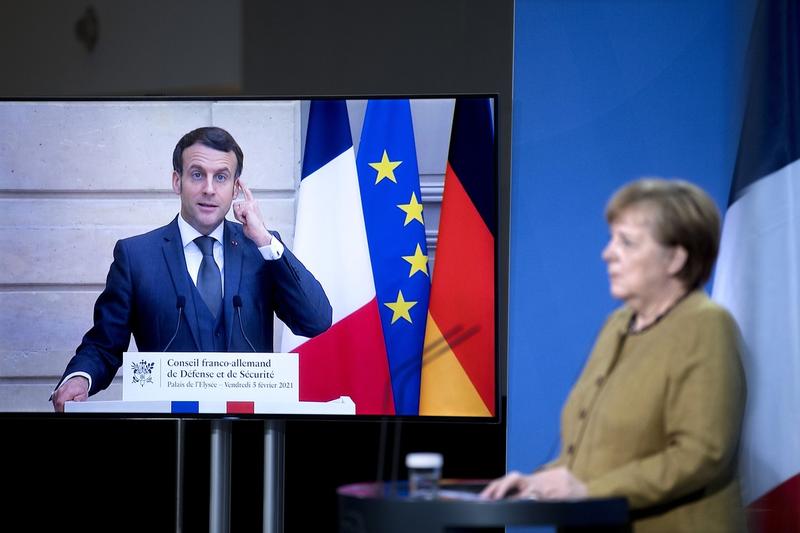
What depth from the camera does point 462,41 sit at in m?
4.23

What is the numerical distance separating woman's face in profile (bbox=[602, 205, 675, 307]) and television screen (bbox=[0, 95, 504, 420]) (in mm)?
1609

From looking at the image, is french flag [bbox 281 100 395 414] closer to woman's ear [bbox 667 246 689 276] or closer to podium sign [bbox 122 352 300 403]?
podium sign [bbox 122 352 300 403]

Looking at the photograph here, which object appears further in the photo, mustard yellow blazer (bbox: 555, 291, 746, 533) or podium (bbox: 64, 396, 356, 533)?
podium (bbox: 64, 396, 356, 533)

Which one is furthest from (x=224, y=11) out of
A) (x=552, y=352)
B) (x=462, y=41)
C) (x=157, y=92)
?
(x=552, y=352)

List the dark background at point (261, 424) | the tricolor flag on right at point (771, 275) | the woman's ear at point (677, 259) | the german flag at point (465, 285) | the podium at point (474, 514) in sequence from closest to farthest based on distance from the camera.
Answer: the podium at point (474, 514) < the woman's ear at point (677, 259) < the tricolor flag on right at point (771, 275) < the german flag at point (465, 285) < the dark background at point (261, 424)

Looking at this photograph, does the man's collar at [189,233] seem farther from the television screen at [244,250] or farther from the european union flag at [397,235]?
the european union flag at [397,235]

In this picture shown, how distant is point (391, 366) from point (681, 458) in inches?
75.9

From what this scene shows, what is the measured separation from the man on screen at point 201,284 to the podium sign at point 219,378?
0.15 ft

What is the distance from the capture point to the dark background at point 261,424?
4219 mm

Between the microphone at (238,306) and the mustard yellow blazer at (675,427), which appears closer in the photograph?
the mustard yellow blazer at (675,427)

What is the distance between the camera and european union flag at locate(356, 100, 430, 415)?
393 cm

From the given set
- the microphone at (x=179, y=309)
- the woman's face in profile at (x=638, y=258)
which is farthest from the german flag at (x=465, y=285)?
the woman's face in profile at (x=638, y=258)

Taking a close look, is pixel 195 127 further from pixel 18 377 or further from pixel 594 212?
pixel 594 212

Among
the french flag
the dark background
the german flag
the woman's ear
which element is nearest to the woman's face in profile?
the woman's ear
